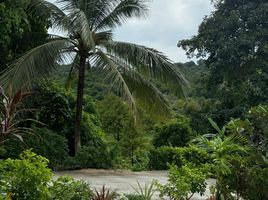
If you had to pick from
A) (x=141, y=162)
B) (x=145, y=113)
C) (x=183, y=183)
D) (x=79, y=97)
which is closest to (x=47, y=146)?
(x=79, y=97)

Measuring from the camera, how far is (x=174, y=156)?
15.6m

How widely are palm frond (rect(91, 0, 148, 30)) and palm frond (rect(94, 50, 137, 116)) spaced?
4.15ft

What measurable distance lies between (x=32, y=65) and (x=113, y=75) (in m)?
2.27

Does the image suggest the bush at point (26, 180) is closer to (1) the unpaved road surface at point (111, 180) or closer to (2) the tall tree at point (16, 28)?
(1) the unpaved road surface at point (111, 180)

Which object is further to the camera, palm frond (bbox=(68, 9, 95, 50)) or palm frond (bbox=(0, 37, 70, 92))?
palm frond (bbox=(68, 9, 95, 50))

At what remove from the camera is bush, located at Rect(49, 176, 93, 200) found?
5.59 m

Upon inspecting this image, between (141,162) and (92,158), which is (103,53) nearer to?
(92,158)

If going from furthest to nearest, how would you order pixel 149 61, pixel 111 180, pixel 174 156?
pixel 174 156 < pixel 149 61 < pixel 111 180

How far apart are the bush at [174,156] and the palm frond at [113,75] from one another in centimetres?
344

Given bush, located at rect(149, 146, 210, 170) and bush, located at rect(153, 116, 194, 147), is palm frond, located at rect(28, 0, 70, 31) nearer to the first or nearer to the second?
bush, located at rect(149, 146, 210, 170)

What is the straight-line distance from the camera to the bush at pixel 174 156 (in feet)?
50.1

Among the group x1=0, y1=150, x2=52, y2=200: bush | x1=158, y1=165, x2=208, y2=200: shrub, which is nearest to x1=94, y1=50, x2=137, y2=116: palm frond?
x1=158, y1=165, x2=208, y2=200: shrub

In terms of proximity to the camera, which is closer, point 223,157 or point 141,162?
point 223,157

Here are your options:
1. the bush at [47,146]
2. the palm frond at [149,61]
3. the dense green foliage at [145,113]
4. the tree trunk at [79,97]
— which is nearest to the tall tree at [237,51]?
the dense green foliage at [145,113]
